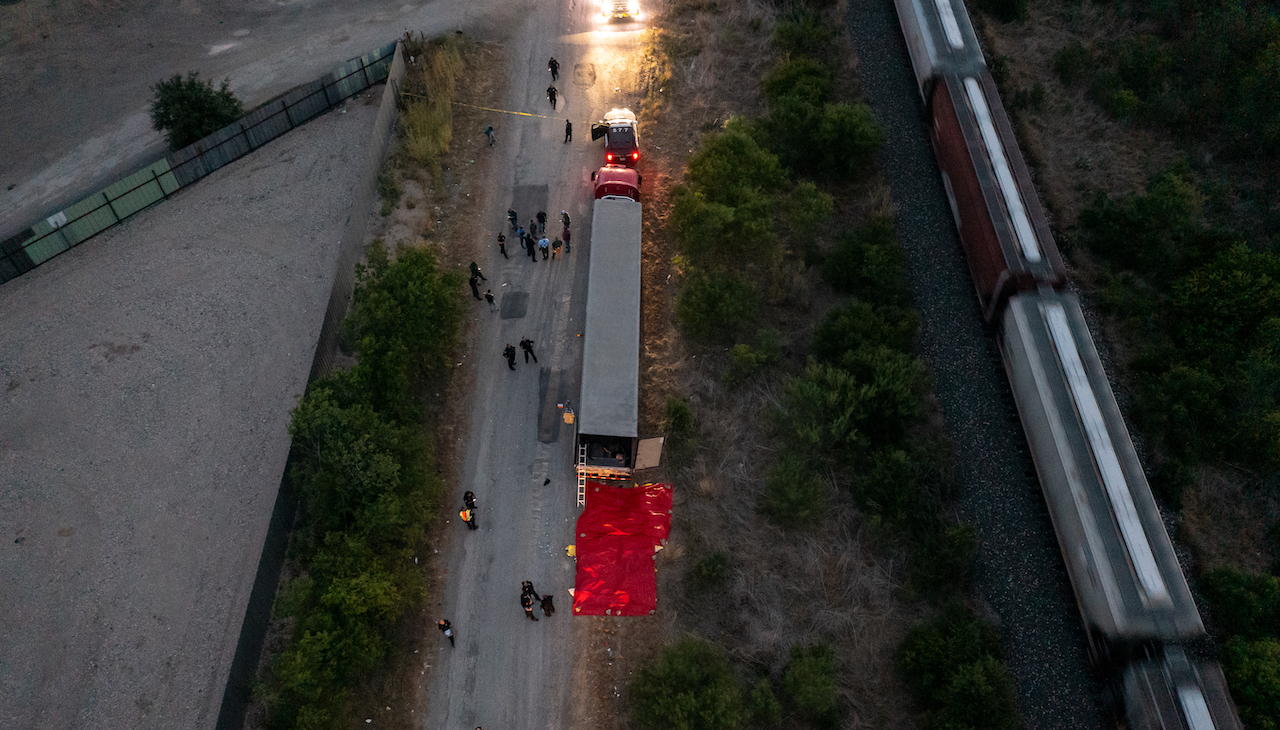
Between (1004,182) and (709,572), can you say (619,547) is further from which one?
(1004,182)

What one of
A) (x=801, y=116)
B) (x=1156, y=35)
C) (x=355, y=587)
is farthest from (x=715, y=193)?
(x=1156, y=35)

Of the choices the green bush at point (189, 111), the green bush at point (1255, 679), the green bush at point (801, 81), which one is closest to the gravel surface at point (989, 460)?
the green bush at point (801, 81)

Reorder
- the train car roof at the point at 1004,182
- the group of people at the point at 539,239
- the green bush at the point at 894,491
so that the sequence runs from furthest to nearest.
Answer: the group of people at the point at 539,239, the train car roof at the point at 1004,182, the green bush at the point at 894,491

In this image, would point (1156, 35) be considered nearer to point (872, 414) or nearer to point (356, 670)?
point (872, 414)

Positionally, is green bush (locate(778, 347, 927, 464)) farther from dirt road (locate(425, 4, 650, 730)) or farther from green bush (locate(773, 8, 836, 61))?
green bush (locate(773, 8, 836, 61))

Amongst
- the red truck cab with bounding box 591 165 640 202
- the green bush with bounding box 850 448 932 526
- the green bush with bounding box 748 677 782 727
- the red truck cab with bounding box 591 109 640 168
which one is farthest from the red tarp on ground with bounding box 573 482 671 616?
the red truck cab with bounding box 591 109 640 168

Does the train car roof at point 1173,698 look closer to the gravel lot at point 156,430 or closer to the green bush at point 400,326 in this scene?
the green bush at point 400,326

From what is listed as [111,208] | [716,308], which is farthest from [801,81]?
[111,208]
